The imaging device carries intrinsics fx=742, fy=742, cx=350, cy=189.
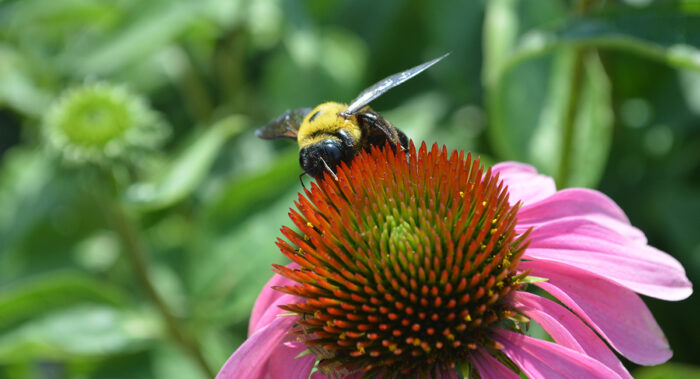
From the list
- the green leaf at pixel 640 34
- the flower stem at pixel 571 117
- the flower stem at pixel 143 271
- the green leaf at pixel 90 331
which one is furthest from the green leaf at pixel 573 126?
the green leaf at pixel 90 331

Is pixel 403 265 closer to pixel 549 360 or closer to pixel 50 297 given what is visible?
pixel 549 360

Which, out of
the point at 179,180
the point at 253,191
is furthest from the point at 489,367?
the point at 253,191

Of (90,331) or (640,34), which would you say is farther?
(90,331)

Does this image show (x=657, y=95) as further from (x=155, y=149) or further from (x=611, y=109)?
(x=155, y=149)

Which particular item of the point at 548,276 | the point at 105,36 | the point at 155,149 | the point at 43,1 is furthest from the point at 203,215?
the point at 548,276

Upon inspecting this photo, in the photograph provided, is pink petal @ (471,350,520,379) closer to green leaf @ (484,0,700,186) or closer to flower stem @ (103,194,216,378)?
green leaf @ (484,0,700,186)

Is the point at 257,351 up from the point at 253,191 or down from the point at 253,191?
down

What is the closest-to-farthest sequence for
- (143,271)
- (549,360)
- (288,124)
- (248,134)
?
(549,360)
(288,124)
(143,271)
(248,134)

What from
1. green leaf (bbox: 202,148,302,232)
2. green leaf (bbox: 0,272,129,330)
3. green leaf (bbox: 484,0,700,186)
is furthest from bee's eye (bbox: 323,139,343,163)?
green leaf (bbox: 0,272,129,330)
